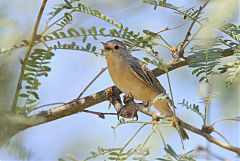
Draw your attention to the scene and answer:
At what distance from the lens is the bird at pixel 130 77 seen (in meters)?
3.86

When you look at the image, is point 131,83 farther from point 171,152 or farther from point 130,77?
point 171,152

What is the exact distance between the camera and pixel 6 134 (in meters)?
1.14

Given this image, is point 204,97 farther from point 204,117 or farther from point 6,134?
point 6,134

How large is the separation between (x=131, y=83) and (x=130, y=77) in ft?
0.27

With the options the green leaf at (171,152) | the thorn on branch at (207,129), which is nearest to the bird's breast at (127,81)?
the thorn on branch at (207,129)

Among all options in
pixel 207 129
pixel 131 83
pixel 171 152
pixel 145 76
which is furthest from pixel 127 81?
pixel 171 152

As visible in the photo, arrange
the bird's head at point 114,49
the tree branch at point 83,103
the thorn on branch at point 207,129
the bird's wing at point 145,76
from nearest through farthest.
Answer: the thorn on branch at point 207,129, the tree branch at point 83,103, the bird's wing at point 145,76, the bird's head at point 114,49

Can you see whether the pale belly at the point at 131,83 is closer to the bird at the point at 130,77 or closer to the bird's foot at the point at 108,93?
the bird at the point at 130,77

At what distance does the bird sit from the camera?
12.7 ft

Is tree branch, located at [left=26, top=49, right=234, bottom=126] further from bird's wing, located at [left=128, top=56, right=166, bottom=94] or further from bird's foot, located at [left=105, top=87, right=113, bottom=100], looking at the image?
bird's wing, located at [left=128, top=56, right=166, bottom=94]

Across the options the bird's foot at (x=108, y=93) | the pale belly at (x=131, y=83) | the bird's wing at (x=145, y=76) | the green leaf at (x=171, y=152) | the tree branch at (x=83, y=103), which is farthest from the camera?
the pale belly at (x=131, y=83)

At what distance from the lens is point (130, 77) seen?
4.12m

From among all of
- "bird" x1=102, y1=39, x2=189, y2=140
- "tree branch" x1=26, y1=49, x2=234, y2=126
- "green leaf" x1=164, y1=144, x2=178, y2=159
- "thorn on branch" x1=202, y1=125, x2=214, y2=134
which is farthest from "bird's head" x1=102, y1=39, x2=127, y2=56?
"green leaf" x1=164, y1=144, x2=178, y2=159

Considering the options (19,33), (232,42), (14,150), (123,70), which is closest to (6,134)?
(14,150)
